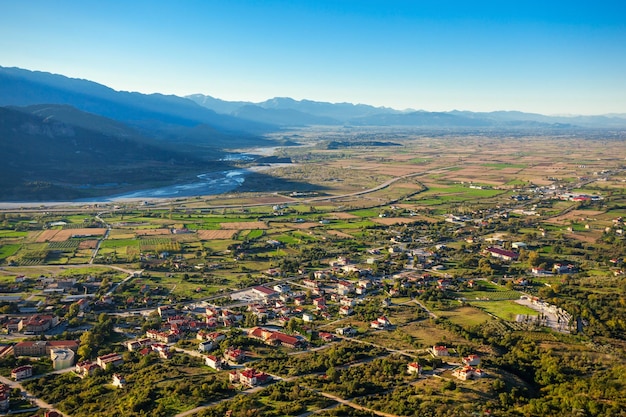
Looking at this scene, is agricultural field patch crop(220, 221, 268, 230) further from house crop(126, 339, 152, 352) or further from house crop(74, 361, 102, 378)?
house crop(74, 361, 102, 378)

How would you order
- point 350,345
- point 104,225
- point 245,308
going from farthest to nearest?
1. point 104,225
2. point 245,308
3. point 350,345

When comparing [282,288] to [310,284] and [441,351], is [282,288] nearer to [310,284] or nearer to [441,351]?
[310,284]

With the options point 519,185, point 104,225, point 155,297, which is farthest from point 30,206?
point 519,185

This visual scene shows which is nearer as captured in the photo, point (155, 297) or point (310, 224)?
point (155, 297)

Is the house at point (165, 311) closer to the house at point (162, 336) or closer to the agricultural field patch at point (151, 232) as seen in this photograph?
the house at point (162, 336)

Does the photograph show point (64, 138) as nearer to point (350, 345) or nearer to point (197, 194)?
point (197, 194)

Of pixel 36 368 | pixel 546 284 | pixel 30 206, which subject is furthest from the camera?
pixel 30 206

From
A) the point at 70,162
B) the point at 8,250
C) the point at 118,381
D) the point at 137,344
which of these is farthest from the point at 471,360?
the point at 70,162
